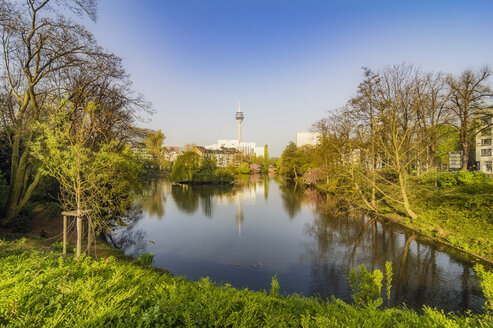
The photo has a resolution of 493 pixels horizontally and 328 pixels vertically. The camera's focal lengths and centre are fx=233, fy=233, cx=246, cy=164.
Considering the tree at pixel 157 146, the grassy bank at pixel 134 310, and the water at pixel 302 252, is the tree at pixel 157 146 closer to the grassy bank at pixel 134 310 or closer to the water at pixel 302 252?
the water at pixel 302 252

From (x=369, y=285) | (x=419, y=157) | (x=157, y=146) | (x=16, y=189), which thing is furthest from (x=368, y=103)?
(x=157, y=146)

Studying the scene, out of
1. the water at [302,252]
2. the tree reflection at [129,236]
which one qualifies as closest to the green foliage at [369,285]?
the water at [302,252]

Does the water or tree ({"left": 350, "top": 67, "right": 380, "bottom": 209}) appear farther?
tree ({"left": 350, "top": 67, "right": 380, "bottom": 209})

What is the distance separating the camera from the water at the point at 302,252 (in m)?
7.87

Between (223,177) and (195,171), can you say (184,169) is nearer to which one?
(195,171)

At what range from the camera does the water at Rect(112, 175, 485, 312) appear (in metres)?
7.87

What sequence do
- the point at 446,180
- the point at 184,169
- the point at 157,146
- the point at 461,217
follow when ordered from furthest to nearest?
the point at 157,146 → the point at 184,169 → the point at 446,180 → the point at 461,217

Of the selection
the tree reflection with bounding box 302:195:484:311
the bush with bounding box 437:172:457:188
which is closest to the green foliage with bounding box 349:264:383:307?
the tree reflection with bounding box 302:195:484:311

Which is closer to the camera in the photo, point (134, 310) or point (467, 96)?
point (134, 310)

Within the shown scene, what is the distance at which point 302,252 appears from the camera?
11398 millimetres

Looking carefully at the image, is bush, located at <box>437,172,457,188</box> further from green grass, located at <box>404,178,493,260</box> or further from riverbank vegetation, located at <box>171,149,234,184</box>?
riverbank vegetation, located at <box>171,149,234,184</box>

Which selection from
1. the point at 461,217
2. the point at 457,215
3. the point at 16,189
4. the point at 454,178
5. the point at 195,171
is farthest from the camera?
the point at 195,171

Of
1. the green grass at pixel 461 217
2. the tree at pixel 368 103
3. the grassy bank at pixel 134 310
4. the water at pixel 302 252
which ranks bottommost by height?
the water at pixel 302 252

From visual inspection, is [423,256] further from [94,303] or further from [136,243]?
[136,243]
